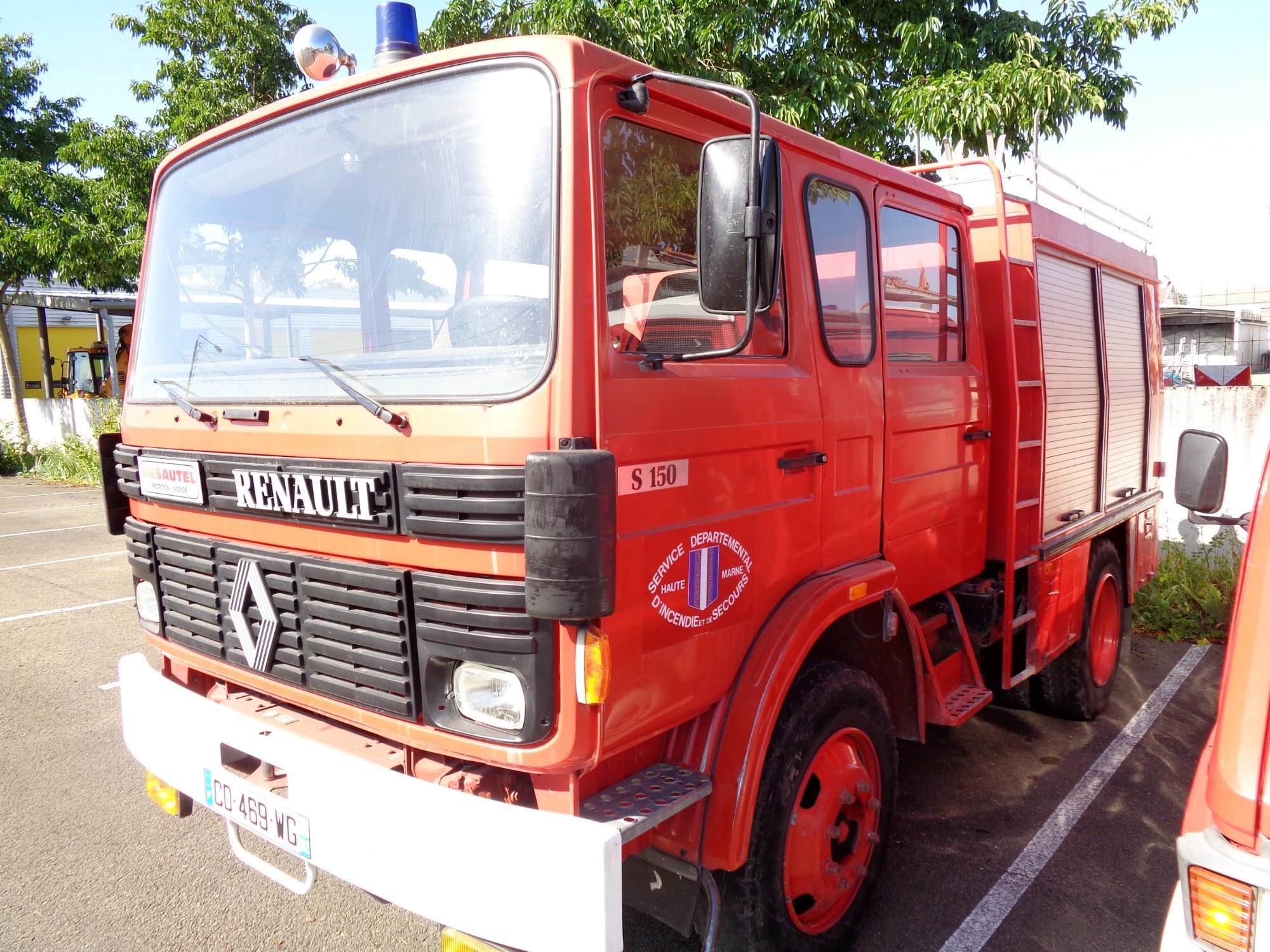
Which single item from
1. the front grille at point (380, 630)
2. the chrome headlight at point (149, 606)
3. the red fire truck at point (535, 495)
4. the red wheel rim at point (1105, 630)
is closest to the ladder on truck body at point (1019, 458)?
the red fire truck at point (535, 495)

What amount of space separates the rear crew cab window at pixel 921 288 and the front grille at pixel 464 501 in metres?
1.65

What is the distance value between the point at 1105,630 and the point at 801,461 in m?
3.40

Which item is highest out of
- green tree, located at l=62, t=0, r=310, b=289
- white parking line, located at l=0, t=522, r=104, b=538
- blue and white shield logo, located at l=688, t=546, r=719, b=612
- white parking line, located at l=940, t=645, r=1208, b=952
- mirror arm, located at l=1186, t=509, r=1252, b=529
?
green tree, located at l=62, t=0, r=310, b=289

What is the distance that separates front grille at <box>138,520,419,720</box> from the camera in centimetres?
204

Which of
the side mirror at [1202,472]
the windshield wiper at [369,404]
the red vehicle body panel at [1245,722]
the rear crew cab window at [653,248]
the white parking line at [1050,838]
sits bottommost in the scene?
the white parking line at [1050,838]

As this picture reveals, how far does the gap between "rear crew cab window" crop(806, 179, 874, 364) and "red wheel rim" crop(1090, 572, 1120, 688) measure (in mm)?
2676

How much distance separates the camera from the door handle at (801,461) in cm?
242

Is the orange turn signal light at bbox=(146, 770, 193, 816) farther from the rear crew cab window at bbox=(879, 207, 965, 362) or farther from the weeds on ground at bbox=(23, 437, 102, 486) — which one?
the weeds on ground at bbox=(23, 437, 102, 486)

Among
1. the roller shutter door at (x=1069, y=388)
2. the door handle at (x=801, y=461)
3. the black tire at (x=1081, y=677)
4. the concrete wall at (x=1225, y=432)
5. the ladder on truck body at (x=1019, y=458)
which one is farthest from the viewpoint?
the concrete wall at (x=1225, y=432)

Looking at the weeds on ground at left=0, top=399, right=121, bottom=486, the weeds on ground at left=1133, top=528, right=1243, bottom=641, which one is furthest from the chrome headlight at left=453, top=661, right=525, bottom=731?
the weeds on ground at left=0, top=399, right=121, bottom=486

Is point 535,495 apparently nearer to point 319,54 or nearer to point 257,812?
point 257,812

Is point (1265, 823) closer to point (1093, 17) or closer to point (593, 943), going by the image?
point (593, 943)

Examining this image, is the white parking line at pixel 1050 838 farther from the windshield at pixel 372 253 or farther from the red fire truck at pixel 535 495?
the windshield at pixel 372 253

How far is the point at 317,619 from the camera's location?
2221 mm
